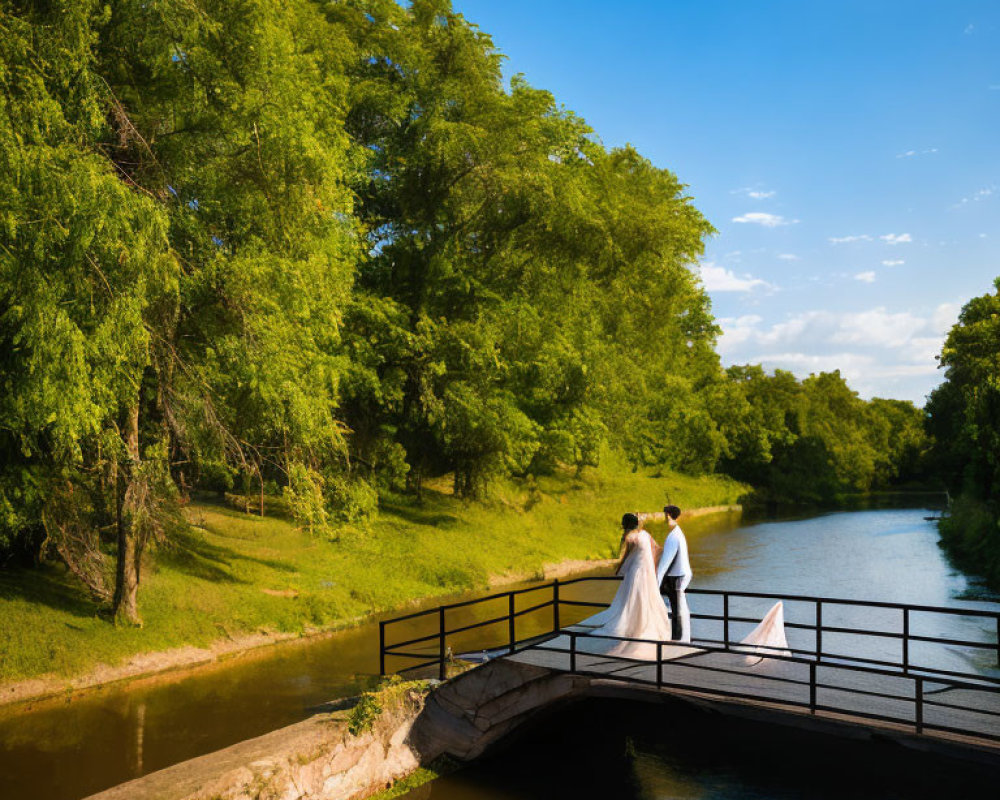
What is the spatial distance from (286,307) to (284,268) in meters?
0.97

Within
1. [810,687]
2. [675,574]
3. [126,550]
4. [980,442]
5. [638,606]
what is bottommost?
[810,687]

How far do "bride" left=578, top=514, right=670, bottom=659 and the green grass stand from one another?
35.1 feet

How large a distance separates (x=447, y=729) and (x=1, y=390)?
9.37 meters

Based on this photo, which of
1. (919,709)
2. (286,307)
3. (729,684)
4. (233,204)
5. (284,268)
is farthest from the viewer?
(286,307)

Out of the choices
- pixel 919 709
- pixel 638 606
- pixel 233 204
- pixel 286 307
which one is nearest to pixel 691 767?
pixel 638 606

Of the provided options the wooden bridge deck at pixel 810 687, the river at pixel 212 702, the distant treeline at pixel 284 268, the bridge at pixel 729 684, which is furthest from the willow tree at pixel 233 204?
the wooden bridge deck at pixel 810 687

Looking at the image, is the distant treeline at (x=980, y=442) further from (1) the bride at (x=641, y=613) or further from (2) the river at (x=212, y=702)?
(1) the bride at (x=641, y=613)

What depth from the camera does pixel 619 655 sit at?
507 inches

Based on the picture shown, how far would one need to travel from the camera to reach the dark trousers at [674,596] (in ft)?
42.9

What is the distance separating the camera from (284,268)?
1903 cm

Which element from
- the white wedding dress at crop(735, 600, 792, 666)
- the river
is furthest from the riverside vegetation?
the white wedding dress at crop(735, 600, 792, 666)

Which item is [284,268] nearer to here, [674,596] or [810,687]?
[674,596]

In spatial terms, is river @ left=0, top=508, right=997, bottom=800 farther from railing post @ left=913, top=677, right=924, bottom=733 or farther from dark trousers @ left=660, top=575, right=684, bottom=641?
railing post @ left=913, top=677, right=924, bottom=733

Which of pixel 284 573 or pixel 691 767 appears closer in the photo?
pixel 691 767
